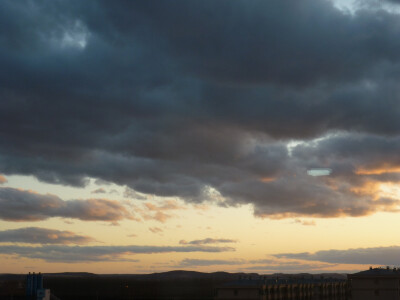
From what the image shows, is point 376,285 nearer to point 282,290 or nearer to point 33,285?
point 282,290

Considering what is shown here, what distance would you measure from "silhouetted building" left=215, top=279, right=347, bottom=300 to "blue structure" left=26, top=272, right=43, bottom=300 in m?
50.2

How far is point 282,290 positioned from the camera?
13425 centimetres

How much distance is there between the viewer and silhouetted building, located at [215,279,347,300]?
11306 cm

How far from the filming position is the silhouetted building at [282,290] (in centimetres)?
11306

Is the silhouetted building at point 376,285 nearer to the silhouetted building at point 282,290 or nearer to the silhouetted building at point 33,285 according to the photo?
the silhouetted building at point 282,290

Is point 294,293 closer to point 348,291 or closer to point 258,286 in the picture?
point 258,286

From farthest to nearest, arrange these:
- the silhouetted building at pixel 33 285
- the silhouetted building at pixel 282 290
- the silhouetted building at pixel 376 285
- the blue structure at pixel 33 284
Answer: the blue structure at pixel 33 284
the silhouetted building at pixel 33 285
the silhouetted building at pixel 376 285
the silhouetted building at pixel 282 290

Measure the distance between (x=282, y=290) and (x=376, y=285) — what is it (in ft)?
79.4

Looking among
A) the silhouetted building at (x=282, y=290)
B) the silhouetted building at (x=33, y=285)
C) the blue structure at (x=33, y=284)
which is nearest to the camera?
the silhouetted building at (x=282, y=290)

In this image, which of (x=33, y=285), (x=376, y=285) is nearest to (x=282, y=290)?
(x=376, y=285)

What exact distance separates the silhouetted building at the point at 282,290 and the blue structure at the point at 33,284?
5017cm

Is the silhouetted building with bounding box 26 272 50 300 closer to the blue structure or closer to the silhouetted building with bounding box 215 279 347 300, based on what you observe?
the blue structure

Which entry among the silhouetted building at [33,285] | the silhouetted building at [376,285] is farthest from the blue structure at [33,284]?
the silhouetted building at [376,285]

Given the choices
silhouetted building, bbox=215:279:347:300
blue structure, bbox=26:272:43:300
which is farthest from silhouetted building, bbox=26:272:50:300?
silhouetted building, bbox=215:279:347:300
